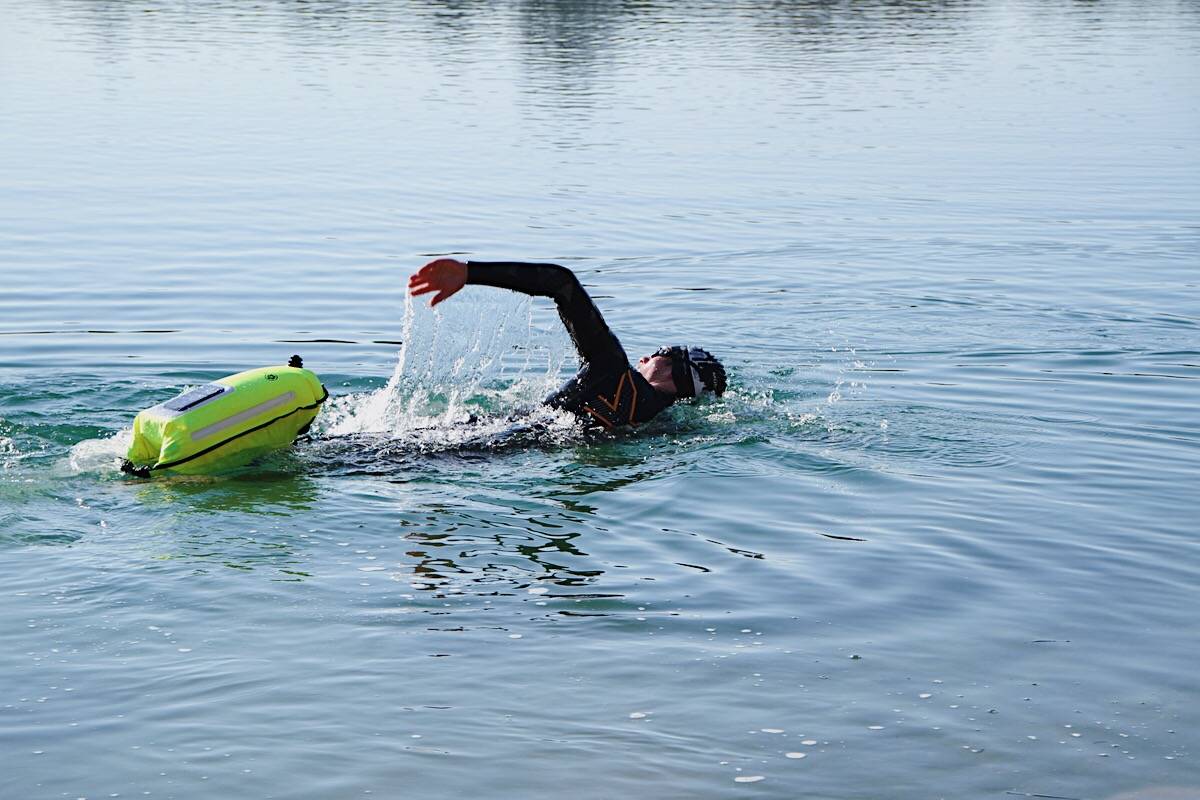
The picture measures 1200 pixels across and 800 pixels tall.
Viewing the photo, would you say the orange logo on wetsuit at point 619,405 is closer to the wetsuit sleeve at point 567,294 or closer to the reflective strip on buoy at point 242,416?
the wetsuit sleeve at point 567,294

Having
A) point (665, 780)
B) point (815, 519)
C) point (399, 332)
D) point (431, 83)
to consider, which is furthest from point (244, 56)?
point (665, 780)

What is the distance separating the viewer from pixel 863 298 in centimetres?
1523

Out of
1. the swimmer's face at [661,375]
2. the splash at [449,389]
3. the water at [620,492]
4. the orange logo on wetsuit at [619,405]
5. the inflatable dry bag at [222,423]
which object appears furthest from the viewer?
the swimmer's face at [661,375]

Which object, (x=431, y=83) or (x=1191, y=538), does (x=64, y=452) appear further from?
(x=431, y=83)

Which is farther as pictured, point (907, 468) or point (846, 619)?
point (907, 468)

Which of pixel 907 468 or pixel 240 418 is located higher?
pixel 240 418

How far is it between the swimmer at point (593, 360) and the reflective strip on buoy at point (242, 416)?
1.01 m

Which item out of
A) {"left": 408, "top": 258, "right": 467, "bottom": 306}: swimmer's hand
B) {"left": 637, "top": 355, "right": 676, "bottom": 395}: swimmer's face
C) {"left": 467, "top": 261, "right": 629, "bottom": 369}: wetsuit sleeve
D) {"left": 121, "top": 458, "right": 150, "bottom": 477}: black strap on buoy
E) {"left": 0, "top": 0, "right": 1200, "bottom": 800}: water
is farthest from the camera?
{"left": 637, "top": 355, "right": 676, "bottom": 395}: swimmer's face

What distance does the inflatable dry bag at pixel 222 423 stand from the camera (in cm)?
861

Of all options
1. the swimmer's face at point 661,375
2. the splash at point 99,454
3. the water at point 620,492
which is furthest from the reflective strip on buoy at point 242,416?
the swimmer's face at point 661,375

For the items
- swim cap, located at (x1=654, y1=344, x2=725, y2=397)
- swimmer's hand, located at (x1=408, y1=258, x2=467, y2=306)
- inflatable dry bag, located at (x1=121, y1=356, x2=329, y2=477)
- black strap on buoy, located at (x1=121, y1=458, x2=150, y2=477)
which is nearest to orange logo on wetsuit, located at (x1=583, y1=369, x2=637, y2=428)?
swim cap, located at (x1=654, y1=344, x2=725, y2=397)

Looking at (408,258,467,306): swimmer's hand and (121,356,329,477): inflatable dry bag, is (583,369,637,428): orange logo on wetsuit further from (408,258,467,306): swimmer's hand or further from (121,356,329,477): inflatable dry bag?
(121,356,329,477): inflatable dry bag

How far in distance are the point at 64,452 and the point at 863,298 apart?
8.14 meters

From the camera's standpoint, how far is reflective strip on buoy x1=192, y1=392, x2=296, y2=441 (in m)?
8.64
